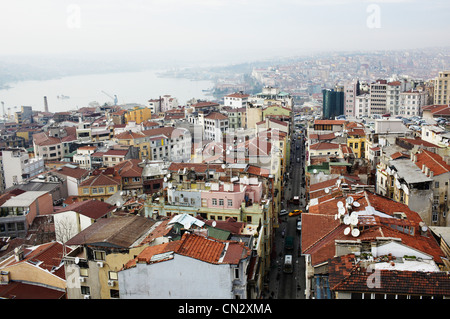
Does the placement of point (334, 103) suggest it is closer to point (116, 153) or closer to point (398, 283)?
point (116, 153)

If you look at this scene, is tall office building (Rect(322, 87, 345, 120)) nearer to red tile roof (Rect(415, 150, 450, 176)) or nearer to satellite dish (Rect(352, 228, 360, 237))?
red tile roof (Rect(415, 150, 450, 176))

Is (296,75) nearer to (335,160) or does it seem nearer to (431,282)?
(335,160)

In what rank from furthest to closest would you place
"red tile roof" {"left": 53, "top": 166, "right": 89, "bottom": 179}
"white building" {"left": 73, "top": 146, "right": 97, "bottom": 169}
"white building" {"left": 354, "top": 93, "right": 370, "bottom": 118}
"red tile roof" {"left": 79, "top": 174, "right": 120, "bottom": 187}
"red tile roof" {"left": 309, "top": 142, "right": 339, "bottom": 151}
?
"white building" {"left": 354, "top": 93, "right": 370, "bottom": 118}, "white building" {"left": 73, "top": 146, "right": 97, "bottom": 169}, "red tile roof" {"left": 53, "top": 166, "right": 89, "bottom": 179}, "red tile roof" {"left": 309, "top": 142, "right": 339, "bottom": 151}, "red tile roof" {"left": 79, "top": 174, "right": 120, "bottom": 187}

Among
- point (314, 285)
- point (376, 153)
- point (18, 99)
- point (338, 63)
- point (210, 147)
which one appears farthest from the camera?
point (18, 99)

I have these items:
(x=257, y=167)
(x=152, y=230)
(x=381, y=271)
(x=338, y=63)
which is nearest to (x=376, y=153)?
(x=257, y=167)

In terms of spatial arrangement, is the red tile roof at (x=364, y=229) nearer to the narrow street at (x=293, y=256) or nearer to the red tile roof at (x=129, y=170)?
the narrow street at (x=293, y=256)

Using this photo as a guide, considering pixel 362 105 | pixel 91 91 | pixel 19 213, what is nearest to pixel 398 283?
pixel 19 213

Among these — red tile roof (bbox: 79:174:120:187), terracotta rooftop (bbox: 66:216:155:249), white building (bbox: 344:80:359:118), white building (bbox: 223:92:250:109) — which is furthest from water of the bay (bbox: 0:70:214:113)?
terracotta rooftop (bbox: 66:216:155:249)

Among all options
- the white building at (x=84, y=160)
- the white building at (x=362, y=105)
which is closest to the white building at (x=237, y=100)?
the white building at (x=362, y=105)
